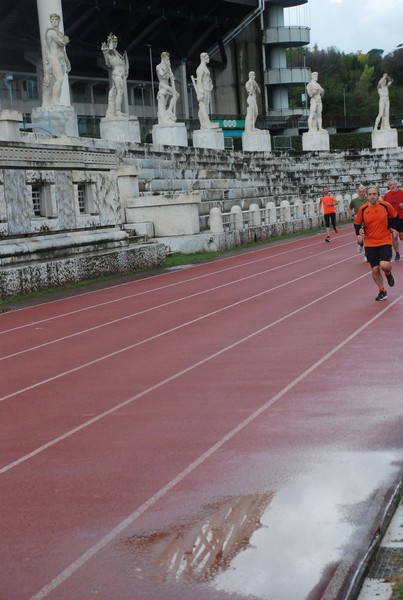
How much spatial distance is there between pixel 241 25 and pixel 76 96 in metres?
15.4

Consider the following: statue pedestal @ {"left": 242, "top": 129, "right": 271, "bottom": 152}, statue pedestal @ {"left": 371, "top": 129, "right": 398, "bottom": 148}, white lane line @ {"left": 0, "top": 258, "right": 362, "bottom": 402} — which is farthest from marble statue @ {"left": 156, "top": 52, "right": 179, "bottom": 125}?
white lane line @ {"left": 0, "top": 258, "right": 362, "bottom": 402}

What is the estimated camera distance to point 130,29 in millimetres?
61125

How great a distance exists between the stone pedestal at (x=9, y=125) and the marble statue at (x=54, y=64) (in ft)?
27.6

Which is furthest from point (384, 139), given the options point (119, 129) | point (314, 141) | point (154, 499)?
point (154, 499)

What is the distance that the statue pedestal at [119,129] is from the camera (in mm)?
36562

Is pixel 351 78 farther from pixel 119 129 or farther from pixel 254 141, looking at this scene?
pixel 119 129

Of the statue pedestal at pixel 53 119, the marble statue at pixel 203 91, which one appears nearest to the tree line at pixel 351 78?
the marble statue at pixel 203 91

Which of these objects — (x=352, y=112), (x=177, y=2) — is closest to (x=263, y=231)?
(x=177, y=2)

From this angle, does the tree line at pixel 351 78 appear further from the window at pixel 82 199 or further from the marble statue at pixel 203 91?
the window at pixel 82 199

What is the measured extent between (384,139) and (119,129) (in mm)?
27669

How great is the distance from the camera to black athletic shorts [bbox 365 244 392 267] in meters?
15.9

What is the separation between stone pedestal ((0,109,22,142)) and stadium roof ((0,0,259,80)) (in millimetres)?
33614

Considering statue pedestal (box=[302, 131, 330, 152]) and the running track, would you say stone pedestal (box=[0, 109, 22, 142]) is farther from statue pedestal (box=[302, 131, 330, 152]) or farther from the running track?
statue pedestal (box=[302, 131, 330, 152])

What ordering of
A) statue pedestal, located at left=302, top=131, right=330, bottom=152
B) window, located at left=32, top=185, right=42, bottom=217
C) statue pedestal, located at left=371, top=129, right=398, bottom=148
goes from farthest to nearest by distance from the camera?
statue pedestal, located at left=371, top=129, right=398, bottom=148
statue pedestal, located at left=302, top=131, right=330, bottom=152
window, located at left=32, top=185, right=42, bottom=217
